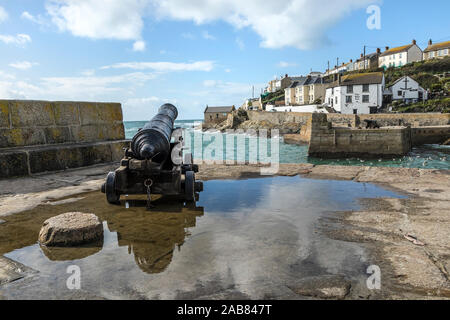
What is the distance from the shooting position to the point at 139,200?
5.07m

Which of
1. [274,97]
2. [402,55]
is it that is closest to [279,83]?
[274,97]

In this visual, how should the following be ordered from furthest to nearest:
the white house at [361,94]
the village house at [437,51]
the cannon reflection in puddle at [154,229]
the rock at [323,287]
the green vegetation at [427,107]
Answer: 1. the village house at [437,51]
2. the white house at [361,94]
3. the green vegetation at [427,107]
4. the cannon reflection in puddle at [154,229]
5. the rock at [323,287]

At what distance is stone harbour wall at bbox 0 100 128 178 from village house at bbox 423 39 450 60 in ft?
311

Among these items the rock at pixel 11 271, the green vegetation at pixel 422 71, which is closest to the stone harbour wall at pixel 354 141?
the rock at pixel 11 271

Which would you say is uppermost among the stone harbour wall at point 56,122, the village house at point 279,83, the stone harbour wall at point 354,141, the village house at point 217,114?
the village house at point 279,83

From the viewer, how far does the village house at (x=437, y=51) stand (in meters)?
82.2

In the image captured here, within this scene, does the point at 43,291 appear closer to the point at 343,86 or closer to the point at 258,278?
the point at 258,278

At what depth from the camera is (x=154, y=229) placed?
3689mm

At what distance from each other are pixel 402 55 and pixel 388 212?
96.1 m

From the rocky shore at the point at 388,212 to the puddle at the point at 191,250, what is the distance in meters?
0.23

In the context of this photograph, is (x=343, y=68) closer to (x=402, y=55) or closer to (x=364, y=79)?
(x=402, y=55)

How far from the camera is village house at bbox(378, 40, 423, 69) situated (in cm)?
8481

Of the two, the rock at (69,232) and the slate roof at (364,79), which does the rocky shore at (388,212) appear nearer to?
the rock at (69,232)
